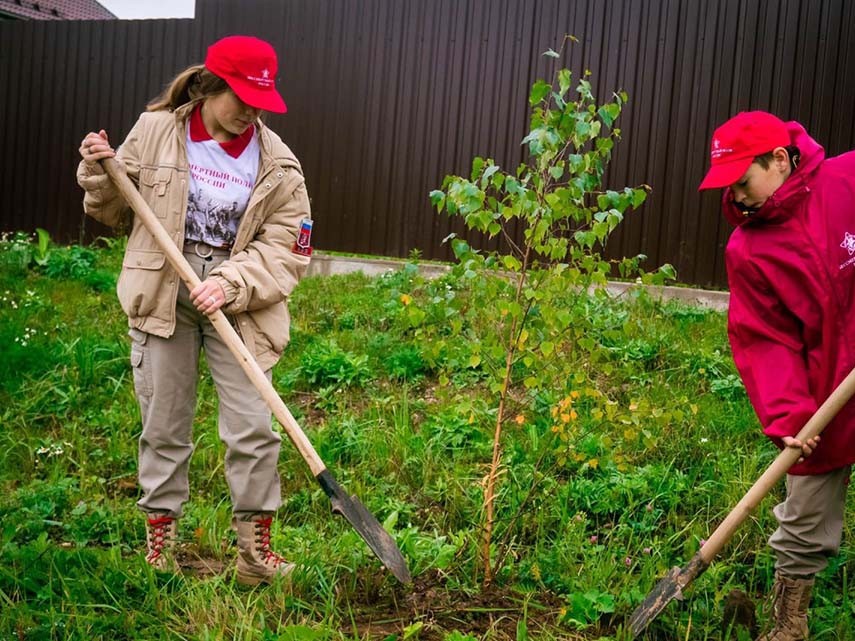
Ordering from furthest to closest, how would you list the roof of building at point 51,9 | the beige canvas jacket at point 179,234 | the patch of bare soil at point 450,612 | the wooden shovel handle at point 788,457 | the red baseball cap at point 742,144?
the roof of building at point 51,9 < the beige canvas jacket at point 179,234 < the patch of bare soil at point 450,612 < the red baseball cap at point 742,144 < the wooden shovel handle at point 788,457

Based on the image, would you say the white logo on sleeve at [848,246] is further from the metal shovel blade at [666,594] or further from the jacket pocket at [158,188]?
the jacket pocket at [158,188]

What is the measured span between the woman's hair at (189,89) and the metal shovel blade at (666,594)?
2.15 meters

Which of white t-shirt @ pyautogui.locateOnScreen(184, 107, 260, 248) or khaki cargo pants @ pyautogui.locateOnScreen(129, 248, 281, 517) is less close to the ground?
white t-shirt @ pyautogui.locateOnScreen(184, 107, 260, 248)

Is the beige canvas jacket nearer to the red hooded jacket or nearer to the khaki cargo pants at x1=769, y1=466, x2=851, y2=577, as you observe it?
the red hooded jacket

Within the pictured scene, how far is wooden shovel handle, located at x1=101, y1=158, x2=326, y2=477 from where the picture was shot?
112 inches

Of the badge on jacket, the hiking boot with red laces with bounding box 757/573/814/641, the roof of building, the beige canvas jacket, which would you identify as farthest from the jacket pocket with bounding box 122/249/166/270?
the roof of building

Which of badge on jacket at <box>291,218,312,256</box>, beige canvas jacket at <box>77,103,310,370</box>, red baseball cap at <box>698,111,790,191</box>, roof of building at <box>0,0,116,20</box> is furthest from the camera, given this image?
roof of building at <box>0,0,116,20</box>

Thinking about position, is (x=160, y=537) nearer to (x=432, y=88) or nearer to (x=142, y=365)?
(x=142, y=365)

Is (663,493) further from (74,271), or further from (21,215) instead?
(21,215)

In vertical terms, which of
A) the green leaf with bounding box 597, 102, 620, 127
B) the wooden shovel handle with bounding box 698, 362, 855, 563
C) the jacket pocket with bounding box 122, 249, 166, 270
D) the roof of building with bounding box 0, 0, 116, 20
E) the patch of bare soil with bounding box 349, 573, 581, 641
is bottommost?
the patch of bare soil with bounding box 349, 573, 581, 641

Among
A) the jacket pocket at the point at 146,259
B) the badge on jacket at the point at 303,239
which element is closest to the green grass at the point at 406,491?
the badge on jacket at the point at 303,239

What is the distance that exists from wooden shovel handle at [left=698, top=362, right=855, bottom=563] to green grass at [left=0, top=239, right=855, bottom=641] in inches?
14.8

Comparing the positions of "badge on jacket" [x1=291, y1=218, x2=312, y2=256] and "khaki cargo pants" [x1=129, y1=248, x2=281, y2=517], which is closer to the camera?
"khaki cargo pants" [x1=129, y1=248, x2=281, y2=517]

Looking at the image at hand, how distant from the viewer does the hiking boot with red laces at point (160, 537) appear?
10.2ft
